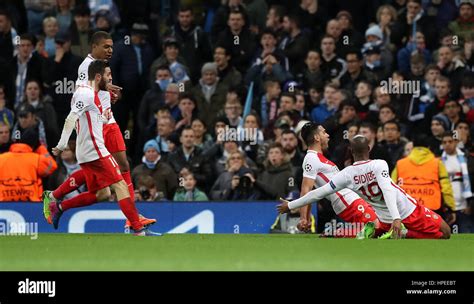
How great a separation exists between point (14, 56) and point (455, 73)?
7.81 meters

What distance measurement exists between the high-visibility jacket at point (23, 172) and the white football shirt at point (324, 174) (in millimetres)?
4877

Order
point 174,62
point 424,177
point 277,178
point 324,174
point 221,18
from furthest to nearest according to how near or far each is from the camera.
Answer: point 221,18, point 174,62, point 277,178, point 424,177, point 324,174

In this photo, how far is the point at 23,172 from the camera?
Result: 66.3 feet

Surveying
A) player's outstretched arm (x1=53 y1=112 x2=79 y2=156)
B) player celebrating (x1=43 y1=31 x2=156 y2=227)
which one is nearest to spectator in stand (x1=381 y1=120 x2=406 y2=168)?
player celebrating (x1=43 y1=31 x2=156 y2=227)

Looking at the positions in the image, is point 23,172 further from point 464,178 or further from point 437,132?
point 464,178

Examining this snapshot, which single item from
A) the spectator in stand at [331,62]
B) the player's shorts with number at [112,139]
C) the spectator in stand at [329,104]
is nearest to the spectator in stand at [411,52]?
the spectator in stand at [331,62]

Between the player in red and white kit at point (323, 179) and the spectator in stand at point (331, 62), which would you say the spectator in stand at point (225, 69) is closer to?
the spectator in stand at point (331, 62)

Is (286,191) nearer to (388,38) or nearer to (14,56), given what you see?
(388,38)

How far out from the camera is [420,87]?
73.7 feet

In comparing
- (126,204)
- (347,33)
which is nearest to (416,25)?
(347,33)

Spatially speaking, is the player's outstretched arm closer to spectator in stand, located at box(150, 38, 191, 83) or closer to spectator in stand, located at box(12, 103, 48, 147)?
spectator in stand, located at box(12, 103, 48, 147)

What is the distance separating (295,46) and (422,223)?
7.52 metres

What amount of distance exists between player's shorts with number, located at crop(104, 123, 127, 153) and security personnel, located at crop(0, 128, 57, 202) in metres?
3.37

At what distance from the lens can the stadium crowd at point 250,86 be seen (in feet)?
68.0
